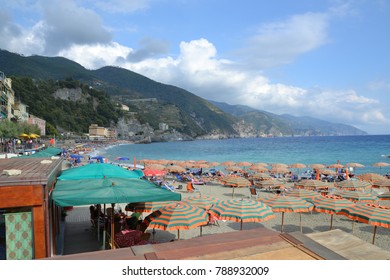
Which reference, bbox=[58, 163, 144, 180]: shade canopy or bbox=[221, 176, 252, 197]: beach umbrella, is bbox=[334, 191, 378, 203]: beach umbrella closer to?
bbox=[221, 176, 252, 197]: beach umbrella

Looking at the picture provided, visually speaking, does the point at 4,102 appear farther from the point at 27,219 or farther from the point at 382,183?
the point at 382,183

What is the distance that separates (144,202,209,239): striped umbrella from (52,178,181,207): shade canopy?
3.01ft

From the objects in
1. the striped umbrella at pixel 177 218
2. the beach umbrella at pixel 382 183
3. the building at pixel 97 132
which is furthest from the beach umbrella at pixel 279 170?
the building at pixel 97 132

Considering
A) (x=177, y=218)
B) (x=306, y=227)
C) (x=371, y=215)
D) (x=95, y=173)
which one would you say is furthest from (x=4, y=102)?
(x=371, y=215)

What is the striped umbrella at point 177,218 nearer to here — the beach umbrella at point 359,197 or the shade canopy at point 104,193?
the shade canopy at point 104,193

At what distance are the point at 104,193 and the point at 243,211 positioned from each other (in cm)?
460

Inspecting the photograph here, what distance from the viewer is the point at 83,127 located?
443 feet

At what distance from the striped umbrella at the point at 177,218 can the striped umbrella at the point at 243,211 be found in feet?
3.84

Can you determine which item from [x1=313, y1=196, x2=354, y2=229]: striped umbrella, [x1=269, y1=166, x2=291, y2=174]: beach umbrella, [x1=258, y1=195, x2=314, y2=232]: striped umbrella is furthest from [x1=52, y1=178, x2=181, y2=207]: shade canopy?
[x1=269, y1=166, x2=291, y2=174]: beach umbrella

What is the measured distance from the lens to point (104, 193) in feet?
24.2

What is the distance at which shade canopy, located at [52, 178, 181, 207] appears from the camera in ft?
22.7

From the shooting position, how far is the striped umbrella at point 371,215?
30.6ft

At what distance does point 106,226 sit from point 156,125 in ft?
581

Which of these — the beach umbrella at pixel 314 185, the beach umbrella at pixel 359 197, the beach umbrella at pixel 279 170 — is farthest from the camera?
the beach umbrella at pixel 279 170
